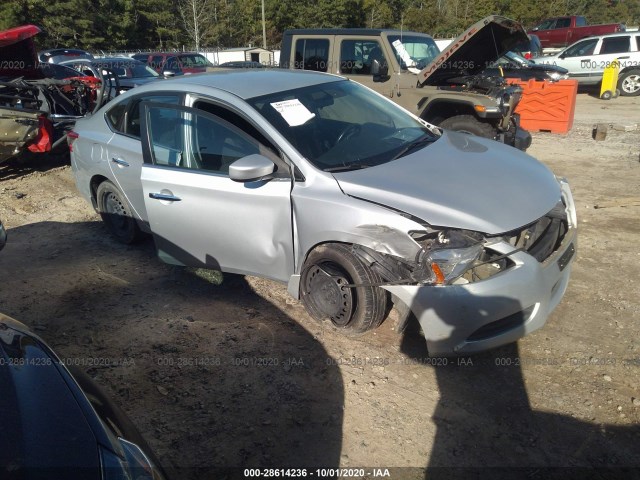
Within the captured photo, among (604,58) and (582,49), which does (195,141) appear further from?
(582,49)

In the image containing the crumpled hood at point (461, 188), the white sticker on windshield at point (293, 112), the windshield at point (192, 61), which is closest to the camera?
the crumpled hood at point (461, 188)

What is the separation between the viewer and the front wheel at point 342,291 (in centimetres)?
315

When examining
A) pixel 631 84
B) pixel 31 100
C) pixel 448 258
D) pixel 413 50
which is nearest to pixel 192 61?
pixel 31 100

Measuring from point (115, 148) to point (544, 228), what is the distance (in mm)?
3620

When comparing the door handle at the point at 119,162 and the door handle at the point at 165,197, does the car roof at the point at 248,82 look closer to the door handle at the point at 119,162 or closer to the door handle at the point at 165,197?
the door handle at the point at 119,162

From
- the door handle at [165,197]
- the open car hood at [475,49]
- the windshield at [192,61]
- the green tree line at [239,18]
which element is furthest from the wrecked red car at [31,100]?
the green tree line at [239,18]

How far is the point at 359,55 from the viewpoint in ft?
25.5

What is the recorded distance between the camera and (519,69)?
47.0ft

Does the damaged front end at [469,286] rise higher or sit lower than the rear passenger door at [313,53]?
lower

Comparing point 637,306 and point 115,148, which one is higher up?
point 115,148

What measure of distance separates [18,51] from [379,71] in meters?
5.89

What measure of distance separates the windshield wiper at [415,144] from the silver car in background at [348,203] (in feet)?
0.08

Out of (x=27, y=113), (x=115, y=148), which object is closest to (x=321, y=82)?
(x=115, y=148)

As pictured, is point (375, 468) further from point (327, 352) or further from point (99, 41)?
point (99, 41)
